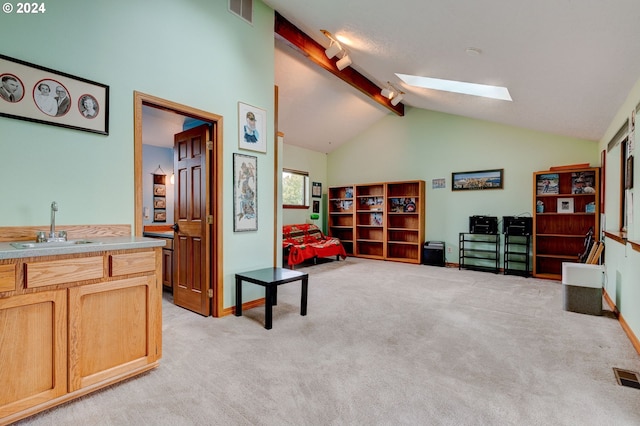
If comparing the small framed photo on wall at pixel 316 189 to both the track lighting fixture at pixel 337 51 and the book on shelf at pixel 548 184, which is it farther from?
the book on shelf at pixel 548 184

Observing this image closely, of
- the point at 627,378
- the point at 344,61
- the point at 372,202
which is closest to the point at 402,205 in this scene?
the point at 372,202

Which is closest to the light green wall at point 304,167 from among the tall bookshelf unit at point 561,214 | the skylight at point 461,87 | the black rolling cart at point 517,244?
the skylight at point 461,87

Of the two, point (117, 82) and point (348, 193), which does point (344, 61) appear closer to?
point (117, 82)

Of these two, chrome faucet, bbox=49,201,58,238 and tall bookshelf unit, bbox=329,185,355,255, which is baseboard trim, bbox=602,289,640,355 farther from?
tall bookshelf unit, bbox=329,185,355,255

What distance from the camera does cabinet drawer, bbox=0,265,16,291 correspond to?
161 cm

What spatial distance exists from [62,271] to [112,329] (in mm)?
497

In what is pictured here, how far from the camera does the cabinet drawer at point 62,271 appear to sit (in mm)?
1707

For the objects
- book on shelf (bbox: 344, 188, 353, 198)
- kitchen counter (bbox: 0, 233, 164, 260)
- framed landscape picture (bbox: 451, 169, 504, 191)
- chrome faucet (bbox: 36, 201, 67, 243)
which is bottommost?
kitchen counter (bbox: 0, 233, 164, 260)

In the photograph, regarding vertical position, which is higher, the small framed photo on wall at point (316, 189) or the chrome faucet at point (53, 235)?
the small framed photo on wall at point (316, 189)

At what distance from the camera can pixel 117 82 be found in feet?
8.37

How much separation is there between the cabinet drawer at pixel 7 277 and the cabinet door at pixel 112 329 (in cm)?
27

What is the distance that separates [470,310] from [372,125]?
17.9 feet

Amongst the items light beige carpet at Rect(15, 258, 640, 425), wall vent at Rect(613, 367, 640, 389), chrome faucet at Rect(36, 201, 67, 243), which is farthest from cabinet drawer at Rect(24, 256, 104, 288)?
wall vent at Rect(613, 367, 640, 389)

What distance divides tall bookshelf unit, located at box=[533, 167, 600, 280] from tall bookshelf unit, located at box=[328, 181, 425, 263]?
2.16m
